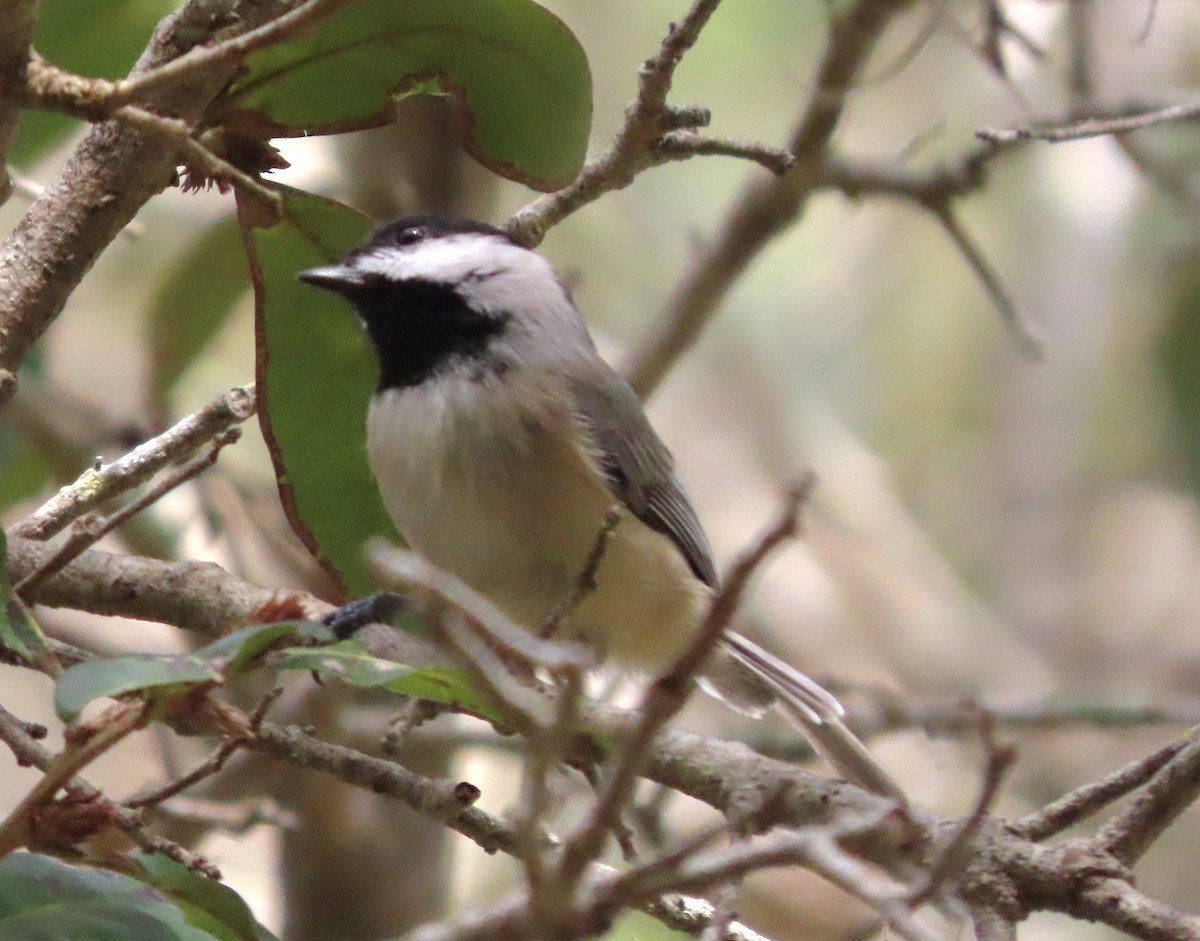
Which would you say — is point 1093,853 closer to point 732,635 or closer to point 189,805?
point 732,635

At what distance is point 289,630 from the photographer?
1.31 m

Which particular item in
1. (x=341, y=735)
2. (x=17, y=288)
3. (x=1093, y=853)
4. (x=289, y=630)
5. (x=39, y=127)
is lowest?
(x=289, y=630)

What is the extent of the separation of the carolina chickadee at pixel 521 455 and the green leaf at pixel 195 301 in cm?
95

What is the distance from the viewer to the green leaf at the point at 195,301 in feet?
11.5

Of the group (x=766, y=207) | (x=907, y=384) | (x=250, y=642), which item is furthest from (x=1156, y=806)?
(x=907, y=384)

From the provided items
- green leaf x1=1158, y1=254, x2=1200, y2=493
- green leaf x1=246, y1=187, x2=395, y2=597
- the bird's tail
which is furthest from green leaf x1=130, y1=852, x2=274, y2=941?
green leaf x1=1158, y1=254, x2=1200, y2=493

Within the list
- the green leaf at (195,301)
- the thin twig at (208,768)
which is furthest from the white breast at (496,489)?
the green leaf at (195,301)

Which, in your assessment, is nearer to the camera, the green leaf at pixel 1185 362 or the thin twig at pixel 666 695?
the thin twig at pixel 666 695

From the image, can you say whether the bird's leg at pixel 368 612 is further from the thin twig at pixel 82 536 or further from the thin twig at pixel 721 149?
the thin twig at pixel 721 149

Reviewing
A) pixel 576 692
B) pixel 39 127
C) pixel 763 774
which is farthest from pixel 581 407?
pixel 576 692

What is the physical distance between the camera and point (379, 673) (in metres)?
1.34

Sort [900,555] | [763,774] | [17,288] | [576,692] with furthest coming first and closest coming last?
1. [900,555]
2. [17,288]
3. [763,774]
4. [576,692]

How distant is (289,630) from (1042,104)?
605cm

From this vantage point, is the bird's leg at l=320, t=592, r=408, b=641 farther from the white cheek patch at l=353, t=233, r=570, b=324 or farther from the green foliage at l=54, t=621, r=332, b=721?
the white cheek patch at l=353, t=233, r=570, b=324
